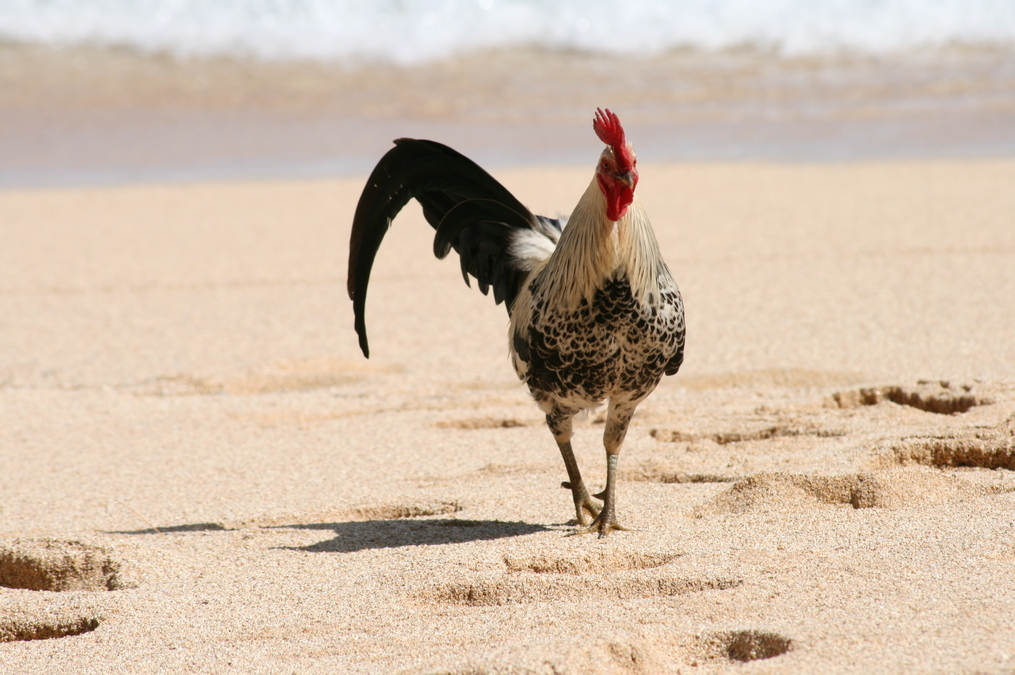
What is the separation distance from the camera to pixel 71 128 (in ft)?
56.5

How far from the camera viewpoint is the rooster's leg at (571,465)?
4270mm

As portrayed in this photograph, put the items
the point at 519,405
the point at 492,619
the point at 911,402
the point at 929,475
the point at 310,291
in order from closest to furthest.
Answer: the point at 492,619 → the point at 929,475 → the point at 911,402 → the point at 519,405 → the point at 310,291

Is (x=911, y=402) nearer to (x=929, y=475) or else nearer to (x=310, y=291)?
(x=929, y=475)

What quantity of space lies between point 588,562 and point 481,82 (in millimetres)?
19635

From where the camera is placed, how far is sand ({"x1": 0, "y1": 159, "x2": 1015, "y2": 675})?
3.10m

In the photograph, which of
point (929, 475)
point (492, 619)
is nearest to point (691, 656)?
point (492, 619)

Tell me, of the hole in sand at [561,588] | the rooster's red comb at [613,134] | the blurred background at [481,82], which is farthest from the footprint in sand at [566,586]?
the blurred background at [481,82]

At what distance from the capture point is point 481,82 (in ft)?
73.3

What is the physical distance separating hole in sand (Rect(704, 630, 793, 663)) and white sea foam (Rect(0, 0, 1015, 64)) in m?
22.8

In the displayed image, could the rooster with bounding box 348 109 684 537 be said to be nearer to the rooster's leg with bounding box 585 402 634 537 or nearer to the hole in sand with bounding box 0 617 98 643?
the rooster's leg with bounding box 585 402 634 537

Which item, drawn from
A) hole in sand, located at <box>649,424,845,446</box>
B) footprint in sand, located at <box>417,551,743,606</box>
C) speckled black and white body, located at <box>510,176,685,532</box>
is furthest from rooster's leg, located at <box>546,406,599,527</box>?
hole in sand, located at <box>649,424,845,446</box>

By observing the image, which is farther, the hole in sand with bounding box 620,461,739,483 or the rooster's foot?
the hole in sand with bounding box 620,461,739,483

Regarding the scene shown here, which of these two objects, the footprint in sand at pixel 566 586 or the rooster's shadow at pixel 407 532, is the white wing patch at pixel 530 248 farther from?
the footprint in sand at pixel 566 586

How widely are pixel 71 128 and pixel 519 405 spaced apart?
1392 centimetres
